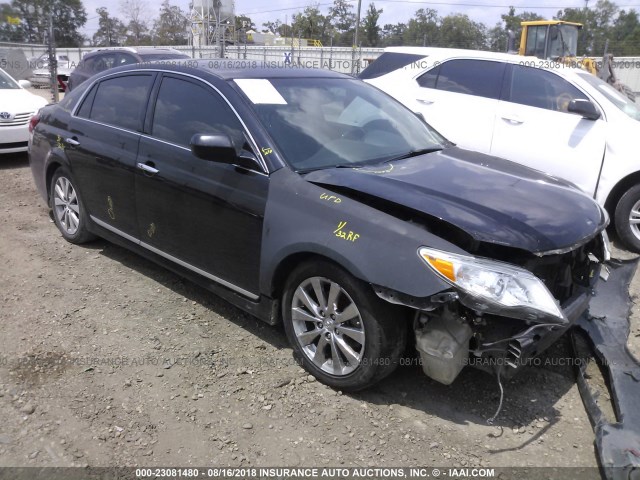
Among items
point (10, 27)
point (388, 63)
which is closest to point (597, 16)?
point (10, 27)

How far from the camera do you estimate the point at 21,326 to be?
3877 mm

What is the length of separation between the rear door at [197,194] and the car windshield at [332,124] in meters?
→ 0.24

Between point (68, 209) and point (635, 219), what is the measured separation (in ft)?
17.9

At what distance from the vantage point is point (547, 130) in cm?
587

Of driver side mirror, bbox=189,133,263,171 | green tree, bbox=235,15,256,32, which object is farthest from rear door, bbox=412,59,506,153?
green tree, bbox=235,15,256,32

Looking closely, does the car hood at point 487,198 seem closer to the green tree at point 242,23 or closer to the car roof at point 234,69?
the car roof at point 234,69

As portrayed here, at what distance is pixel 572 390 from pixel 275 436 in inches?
70.1

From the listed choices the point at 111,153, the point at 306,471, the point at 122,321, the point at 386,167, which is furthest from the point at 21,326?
the point at 386,167

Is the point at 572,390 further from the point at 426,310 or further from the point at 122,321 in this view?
the point at 122,321

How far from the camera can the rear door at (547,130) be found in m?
5.65

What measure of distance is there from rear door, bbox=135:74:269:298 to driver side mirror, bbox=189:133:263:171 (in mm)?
56

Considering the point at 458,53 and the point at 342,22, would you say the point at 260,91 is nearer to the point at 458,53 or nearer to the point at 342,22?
the point at 458,53

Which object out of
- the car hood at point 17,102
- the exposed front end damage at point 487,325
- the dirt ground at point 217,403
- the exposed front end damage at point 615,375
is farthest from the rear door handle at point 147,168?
the car hood at point 17,102

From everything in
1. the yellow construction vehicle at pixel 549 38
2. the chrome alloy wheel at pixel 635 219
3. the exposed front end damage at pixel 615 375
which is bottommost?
the exposed front end damage at pixel 615 375
